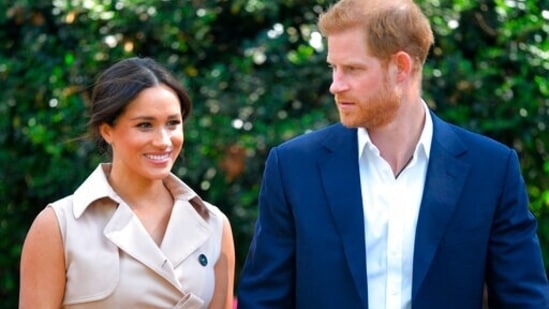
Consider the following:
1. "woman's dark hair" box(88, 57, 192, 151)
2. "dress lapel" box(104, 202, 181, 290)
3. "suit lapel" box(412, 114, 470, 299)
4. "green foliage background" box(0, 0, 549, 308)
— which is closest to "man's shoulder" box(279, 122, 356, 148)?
"suit lapel" box(412, 114, 470, 299)

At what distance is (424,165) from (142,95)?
0.99m

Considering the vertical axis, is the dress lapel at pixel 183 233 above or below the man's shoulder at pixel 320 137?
below

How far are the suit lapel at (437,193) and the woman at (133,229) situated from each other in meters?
0.73

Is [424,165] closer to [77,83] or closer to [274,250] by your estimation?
[274,250]

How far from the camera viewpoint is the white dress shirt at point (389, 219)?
5.12 metres

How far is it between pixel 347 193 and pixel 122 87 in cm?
85

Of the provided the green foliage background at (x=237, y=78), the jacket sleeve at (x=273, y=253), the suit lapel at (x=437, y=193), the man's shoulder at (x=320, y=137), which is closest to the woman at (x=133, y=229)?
the jacket sleeve at (x=273, y=253)

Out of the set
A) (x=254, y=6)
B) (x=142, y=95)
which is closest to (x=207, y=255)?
(x=142, y=95)

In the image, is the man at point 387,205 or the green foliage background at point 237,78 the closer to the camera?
the man at point 387,205

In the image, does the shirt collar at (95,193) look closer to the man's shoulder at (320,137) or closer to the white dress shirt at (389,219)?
the man's shoulder at (320,137)

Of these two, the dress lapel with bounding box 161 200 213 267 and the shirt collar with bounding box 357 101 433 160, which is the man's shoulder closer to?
the shirt collar with bounding box 357 101 433 160

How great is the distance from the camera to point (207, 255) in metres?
5.38

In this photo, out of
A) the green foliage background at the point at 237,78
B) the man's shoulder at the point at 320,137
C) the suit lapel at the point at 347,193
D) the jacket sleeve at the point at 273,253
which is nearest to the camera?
the suit lapel at the point at 347,193

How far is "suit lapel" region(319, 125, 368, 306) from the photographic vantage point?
5.11m
